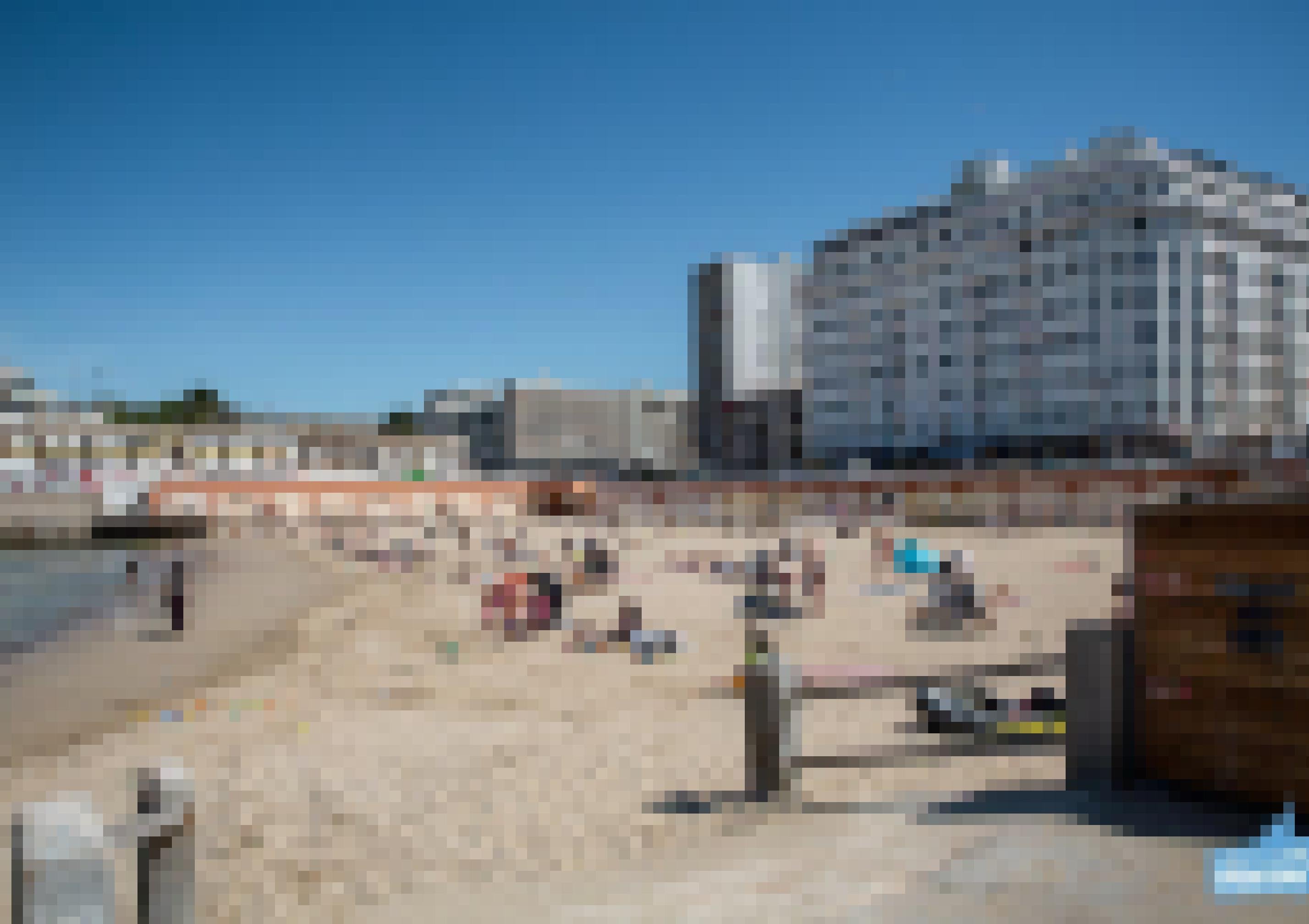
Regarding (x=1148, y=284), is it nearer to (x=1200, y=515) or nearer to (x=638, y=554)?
(x=638, y=554)

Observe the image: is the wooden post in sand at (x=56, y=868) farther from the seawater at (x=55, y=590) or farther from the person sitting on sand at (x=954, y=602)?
the seawater at (x=55, y=590)

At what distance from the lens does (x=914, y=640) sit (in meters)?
14.5

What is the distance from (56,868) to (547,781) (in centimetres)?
507

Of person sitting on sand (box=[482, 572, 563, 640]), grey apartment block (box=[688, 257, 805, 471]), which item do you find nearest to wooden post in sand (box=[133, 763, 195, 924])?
person sitting on sand (box=[482, 572, 563, 640])

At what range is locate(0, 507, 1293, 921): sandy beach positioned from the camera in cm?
459

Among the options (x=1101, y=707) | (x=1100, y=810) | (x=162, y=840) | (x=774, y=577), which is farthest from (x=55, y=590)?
(x=1100, y=810)

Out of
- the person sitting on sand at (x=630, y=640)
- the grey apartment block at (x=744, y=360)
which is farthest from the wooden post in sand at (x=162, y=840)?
the grey apartment block at (x=744, y=360)

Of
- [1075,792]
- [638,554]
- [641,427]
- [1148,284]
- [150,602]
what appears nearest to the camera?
[1075,792]

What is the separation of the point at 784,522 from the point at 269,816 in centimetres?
3278

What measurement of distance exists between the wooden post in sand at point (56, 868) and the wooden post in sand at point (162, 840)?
67 cm

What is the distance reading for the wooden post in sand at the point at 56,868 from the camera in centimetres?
321

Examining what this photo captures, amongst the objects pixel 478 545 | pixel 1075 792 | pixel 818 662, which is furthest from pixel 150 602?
pixel 1075 792

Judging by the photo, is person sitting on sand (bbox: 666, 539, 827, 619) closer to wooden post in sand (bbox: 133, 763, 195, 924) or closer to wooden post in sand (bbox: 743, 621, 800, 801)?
wooden post in sand (bbox: 743, 621, 800, 801)

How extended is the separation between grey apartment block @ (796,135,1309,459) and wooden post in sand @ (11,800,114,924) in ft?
185
